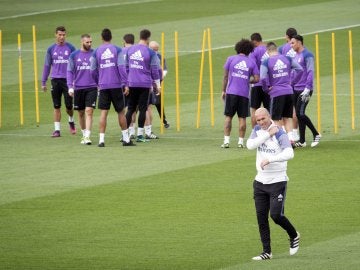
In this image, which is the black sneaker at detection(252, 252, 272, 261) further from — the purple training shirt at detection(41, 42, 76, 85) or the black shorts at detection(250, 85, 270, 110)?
the purple training shirt at detection(41, 42, 76, 85)

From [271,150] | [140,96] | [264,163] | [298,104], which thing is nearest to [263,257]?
[264,163]

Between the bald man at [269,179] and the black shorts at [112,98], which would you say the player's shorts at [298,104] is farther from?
the bald man at [269,179]

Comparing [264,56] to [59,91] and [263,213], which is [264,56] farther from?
[263,213]

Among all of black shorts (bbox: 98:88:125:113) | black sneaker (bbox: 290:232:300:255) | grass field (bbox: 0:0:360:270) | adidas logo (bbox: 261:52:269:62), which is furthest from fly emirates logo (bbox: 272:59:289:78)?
black sneaker (bbox: 290:232:300:255)

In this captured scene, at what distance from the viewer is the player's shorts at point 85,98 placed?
24719 millimetres

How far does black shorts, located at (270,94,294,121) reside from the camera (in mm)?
23047

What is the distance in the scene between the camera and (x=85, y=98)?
2492cm

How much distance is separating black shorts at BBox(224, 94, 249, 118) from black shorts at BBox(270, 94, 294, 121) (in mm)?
826

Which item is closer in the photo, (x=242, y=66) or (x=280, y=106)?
(x=280, y=106)

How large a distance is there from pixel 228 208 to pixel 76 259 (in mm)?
3793

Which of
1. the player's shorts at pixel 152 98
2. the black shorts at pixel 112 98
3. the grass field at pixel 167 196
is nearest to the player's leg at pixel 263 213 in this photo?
the grass field at pixel 167 196

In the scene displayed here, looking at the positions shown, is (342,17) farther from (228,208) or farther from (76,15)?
(228,208)

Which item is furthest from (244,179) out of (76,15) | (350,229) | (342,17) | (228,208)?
(76,15)

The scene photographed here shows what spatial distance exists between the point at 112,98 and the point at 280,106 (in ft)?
11.4
